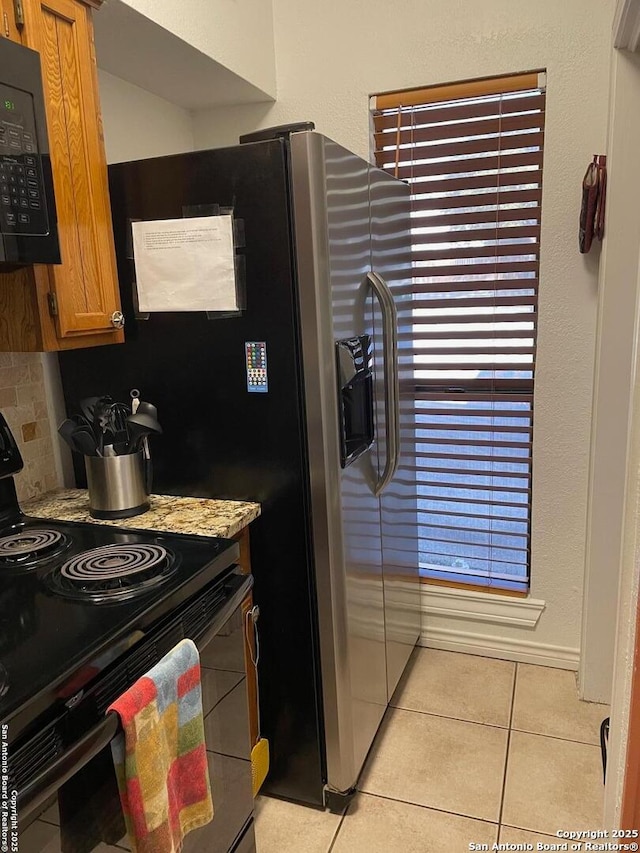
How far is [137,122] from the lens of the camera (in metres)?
2.22

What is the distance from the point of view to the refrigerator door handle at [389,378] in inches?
73.4

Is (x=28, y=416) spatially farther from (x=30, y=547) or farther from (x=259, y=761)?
(x=259, y=761)

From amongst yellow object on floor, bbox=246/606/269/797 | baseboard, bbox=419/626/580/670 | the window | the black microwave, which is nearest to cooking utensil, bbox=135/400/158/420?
the black microwave

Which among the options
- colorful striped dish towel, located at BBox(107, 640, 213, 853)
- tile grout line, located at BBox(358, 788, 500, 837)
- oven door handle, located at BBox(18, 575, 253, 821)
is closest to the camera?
oven door handle, located at BBox(18, 575, 253, 821)

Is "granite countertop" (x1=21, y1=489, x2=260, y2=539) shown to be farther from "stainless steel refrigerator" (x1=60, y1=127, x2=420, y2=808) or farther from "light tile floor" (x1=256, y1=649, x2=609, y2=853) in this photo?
"light tile floor" (x1=256, y1=649, x2=609, y2=853)

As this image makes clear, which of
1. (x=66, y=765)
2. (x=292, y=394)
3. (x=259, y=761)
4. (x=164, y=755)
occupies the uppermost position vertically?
(x=292, y=394)

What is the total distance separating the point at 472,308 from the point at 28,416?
1572mm

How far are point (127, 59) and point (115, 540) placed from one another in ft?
4.82

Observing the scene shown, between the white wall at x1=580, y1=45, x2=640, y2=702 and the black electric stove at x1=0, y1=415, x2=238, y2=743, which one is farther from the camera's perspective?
the white wall at x1=580, y1=45, x2=640, y2=702

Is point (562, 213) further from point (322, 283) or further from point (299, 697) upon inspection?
point (299, 697)

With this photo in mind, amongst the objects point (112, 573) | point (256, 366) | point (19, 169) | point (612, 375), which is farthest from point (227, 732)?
point (612, 375)

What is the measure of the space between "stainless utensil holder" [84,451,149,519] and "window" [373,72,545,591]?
1026 mm

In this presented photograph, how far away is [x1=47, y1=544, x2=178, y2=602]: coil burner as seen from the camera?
4.05 ft

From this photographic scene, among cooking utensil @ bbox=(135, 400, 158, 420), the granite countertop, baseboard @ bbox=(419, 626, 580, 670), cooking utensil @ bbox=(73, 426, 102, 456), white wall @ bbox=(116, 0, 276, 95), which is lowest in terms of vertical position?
baseboard @ bbox=(419, 626, 580, 670)
